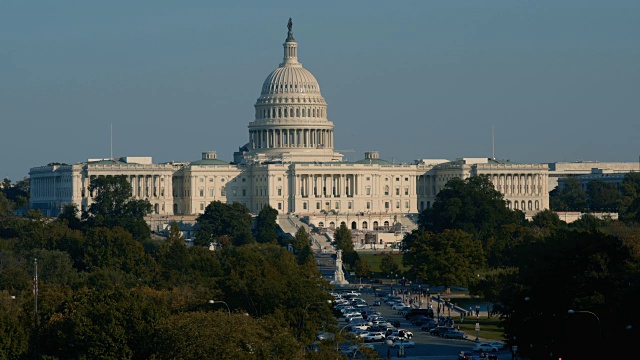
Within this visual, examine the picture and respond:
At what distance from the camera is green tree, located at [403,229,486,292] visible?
433 ft

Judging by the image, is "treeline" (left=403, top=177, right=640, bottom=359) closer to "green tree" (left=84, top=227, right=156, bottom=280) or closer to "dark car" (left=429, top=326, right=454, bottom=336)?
"dark car" (left=429, top=326, right=454, bottom=336)

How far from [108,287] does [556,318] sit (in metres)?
30.3

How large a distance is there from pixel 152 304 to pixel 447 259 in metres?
54.2

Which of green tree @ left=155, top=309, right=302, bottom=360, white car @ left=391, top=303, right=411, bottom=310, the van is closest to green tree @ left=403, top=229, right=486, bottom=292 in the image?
white car @ left=391, top=303, right=411, bottom=310

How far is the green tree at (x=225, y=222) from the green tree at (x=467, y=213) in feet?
57.5

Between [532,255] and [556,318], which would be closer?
[556,318]

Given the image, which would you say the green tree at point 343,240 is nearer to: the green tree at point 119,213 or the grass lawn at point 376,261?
the grass lawn at point 376,261

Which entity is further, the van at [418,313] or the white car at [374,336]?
the van at [418,313]

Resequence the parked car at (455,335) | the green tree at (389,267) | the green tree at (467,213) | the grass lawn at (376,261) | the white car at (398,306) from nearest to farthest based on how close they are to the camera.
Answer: the parked car at (455,335) < the white car at (398,306) < the green tree at (389,267) < the grass lawn at (376,261) < the green tree at (467,213)

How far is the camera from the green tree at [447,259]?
131875mm

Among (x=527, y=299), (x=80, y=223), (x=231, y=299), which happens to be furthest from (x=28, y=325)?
(x=80, y=223)

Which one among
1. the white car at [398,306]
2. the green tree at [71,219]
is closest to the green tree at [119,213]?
the green tree at [71,219]

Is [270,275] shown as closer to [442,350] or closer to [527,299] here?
[442,350]

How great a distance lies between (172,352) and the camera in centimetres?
7069
